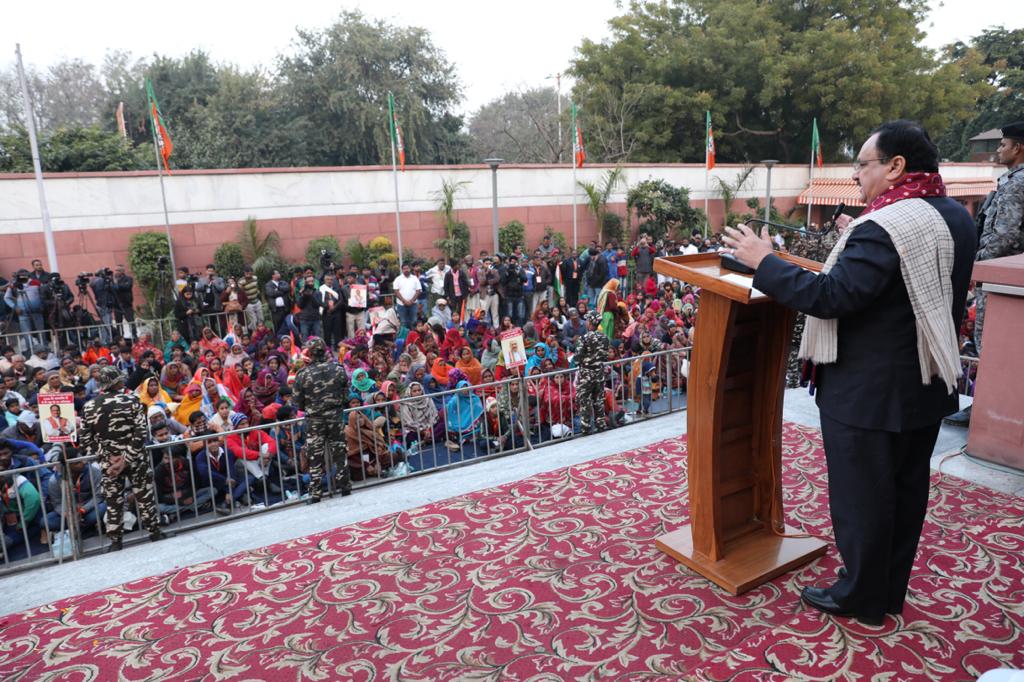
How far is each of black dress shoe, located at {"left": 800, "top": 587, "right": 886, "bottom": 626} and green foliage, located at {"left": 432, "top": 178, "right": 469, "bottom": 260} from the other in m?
13.3

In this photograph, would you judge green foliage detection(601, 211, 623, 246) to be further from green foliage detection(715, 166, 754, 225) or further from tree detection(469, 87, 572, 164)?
tree detection(469, 87, 572, 164)

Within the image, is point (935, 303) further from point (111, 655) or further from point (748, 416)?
point (111, 655)

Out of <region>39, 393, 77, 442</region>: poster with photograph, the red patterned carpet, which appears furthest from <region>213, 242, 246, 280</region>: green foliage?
the red patterned carpet

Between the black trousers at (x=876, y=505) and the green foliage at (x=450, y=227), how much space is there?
13.5m

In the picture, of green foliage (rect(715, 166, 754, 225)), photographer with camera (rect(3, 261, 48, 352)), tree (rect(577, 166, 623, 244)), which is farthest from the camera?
green foliage (rect(715, 166, 754, 225))

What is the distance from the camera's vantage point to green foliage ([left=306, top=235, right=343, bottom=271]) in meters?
14.0

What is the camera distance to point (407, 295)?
1149 centimetres

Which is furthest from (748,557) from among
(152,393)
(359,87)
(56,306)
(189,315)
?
(359,87)

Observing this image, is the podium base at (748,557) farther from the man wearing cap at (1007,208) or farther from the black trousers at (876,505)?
the man wearing cap at (1007,208)

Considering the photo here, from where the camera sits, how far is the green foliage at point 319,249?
14023mm

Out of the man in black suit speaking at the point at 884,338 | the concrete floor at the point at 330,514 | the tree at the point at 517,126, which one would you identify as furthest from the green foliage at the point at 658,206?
the man in black suit speaking at the point at 884,338

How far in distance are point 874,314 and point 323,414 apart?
149 inches

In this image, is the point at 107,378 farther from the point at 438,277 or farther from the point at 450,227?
the point at 450,227

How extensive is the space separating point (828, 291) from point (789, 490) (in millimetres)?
2036
